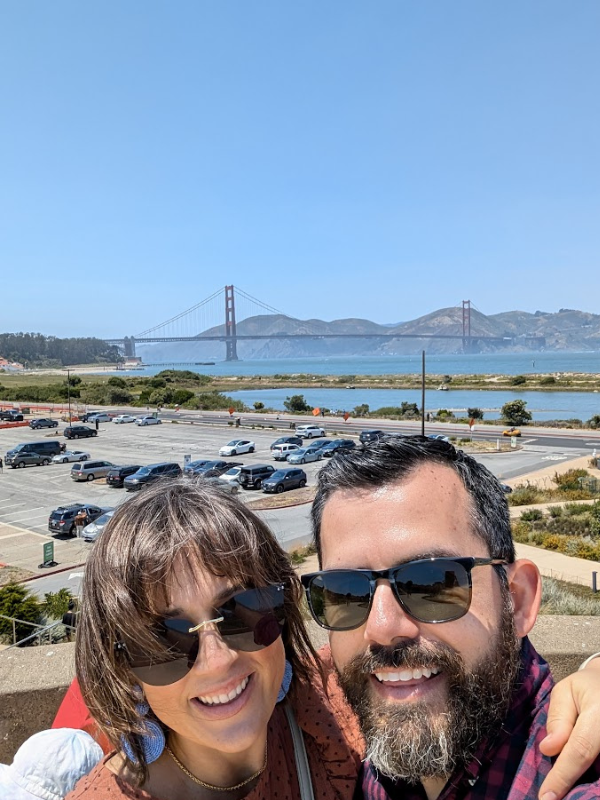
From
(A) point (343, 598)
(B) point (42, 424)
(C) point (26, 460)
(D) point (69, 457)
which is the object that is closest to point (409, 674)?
(A) point (343, 598)

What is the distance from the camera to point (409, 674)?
158 centimetres

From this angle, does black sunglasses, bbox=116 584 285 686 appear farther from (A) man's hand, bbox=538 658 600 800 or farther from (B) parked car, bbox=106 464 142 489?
(B) parked car, bbox=106 464 142 489

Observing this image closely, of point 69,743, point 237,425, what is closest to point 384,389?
point 237,425

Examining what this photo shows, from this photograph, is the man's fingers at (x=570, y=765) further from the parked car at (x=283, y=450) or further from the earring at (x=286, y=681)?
the parked car at (x=283, y=450)

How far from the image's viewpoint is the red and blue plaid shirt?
146cm

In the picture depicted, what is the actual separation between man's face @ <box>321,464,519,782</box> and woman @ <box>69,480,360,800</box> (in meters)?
0.28

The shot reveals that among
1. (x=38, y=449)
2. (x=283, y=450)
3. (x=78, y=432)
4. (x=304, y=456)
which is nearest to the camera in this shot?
(x=304, y=456)

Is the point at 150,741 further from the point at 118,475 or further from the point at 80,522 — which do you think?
the point at 118,475

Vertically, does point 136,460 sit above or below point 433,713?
below

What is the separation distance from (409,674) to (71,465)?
42.1 meters

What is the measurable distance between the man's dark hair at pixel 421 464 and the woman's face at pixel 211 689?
42 cm

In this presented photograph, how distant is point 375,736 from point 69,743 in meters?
1.16

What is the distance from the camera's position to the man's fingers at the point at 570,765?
1.32m

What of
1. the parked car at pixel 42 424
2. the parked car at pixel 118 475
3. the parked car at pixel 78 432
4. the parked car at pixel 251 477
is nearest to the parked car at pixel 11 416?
the parked car at pixel 42 424
